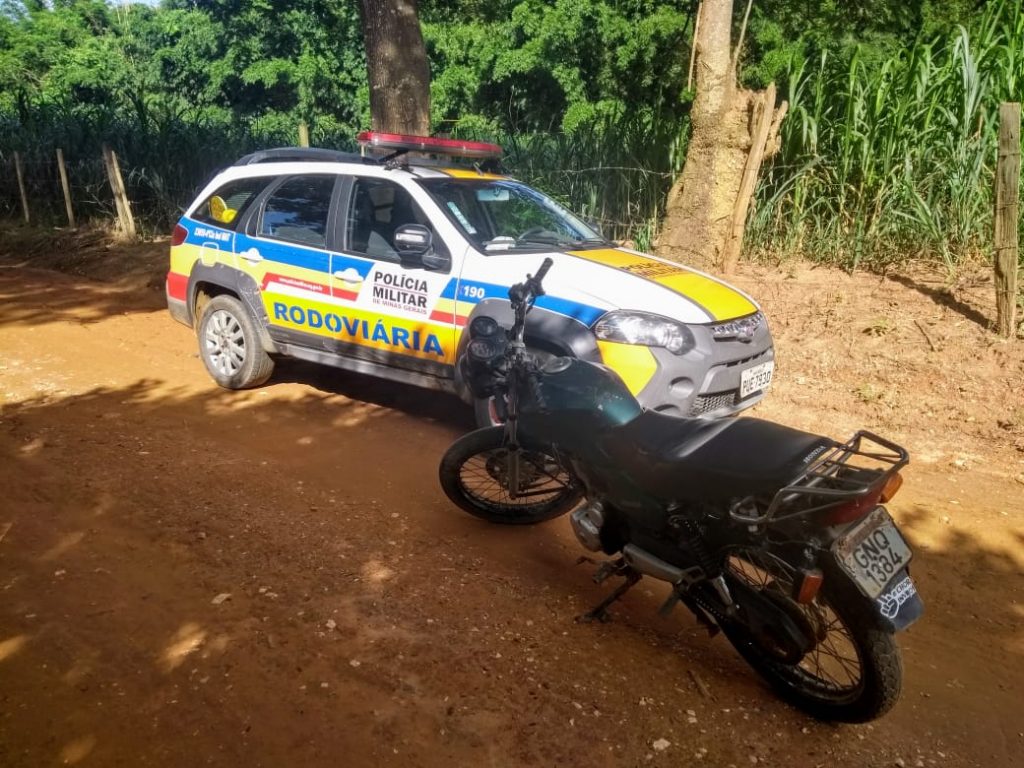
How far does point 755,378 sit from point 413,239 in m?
2.30

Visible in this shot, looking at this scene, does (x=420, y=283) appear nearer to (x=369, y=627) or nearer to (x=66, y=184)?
(x=369, y=627)

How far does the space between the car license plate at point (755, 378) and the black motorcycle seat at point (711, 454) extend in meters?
1.82

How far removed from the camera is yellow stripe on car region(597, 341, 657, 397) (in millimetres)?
4668

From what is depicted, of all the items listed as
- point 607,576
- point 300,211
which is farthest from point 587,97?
point 607,576

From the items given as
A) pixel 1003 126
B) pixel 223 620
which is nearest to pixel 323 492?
pixel 223 620

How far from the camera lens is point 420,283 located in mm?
5402

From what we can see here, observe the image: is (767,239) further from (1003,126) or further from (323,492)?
(323,492)

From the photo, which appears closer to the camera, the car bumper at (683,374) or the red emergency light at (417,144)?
the car bumper at (683,374)

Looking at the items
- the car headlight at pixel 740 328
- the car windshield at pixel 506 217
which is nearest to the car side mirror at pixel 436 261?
the car windshield at pixel 506 217

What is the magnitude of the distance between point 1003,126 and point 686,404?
139 inches

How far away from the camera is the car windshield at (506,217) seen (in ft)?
17.9

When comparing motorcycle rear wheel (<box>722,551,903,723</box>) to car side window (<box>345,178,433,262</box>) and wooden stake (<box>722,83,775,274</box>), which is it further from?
wooden stake (<box>722,83,775,274</box>)

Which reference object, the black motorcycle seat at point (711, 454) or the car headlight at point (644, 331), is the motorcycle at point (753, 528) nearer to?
the black motorcycle seat at point (711, 454)

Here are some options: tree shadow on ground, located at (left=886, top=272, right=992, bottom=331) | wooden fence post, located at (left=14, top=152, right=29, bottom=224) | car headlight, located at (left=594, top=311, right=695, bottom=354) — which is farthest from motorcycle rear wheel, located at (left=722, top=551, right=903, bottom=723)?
wooden fence post, located at (left=14, top=152, right=29, bottom=224)
